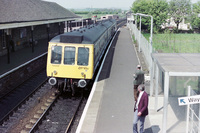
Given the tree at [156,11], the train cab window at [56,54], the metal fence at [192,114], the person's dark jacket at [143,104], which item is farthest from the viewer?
the tree at [156,11]

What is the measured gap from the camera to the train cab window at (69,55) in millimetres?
11227

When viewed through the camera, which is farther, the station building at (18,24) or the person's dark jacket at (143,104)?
the station building at (18,24)

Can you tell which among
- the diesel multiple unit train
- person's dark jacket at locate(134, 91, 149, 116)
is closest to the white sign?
person's dark jacket at locate(134, 91, 149, 116)

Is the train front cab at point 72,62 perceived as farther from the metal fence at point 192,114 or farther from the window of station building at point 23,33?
the window of station building at point 23,33

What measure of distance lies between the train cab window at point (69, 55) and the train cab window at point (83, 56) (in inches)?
10.3

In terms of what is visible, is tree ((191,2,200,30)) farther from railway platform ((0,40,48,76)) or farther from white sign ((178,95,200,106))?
white sign ((178,95,200,106))

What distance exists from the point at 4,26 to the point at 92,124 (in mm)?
9629

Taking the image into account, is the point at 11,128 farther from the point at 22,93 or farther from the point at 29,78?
the point at 29,78

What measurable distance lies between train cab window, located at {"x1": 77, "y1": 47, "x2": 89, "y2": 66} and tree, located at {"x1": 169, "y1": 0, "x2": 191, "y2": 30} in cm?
5217

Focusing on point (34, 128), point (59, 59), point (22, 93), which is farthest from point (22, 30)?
point (34, 128)

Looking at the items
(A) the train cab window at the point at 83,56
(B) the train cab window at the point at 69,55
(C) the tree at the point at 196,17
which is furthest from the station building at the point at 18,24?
(C) the tree at the point at 196,17

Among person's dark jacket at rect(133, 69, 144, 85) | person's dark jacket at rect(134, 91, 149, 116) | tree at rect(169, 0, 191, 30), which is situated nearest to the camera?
person's dark jacket at rect(134, 91, 149, 116)

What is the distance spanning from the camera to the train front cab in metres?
11.2

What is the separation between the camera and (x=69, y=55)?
1127 centimetres
